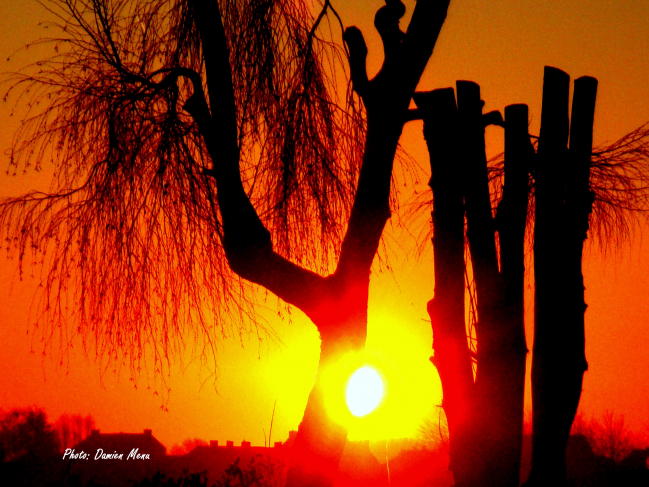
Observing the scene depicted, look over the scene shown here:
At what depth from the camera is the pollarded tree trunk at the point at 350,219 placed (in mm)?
4090

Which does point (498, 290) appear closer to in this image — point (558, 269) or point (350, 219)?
point (558, 269)

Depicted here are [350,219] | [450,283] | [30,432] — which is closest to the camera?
[350,219]

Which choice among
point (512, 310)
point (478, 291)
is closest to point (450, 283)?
point (478, 291)

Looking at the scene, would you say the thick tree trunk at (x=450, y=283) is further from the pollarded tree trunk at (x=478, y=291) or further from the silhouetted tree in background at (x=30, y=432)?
the silhouetted tree in background at (x=30, y=432)

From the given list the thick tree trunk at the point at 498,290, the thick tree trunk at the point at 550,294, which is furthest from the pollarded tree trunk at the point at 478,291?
the thick tree trunk at the point at 550,294

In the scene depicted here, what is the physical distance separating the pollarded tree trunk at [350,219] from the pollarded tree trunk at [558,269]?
133cm

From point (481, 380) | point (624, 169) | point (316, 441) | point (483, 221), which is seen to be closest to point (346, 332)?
point (316, 441)

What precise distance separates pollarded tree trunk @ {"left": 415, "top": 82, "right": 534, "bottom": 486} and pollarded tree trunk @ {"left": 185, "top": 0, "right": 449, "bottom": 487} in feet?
2.01

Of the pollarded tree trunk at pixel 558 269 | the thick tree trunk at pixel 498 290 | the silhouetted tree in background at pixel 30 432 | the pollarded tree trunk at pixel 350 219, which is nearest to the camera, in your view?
the pollarded tree trunk at pixel 350 219

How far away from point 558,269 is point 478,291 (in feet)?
1.99

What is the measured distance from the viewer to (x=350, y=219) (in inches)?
172

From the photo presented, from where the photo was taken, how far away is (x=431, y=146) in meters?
5.17

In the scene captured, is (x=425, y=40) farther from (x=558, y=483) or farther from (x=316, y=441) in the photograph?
(x=558, y=483)

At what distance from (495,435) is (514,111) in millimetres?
2516
